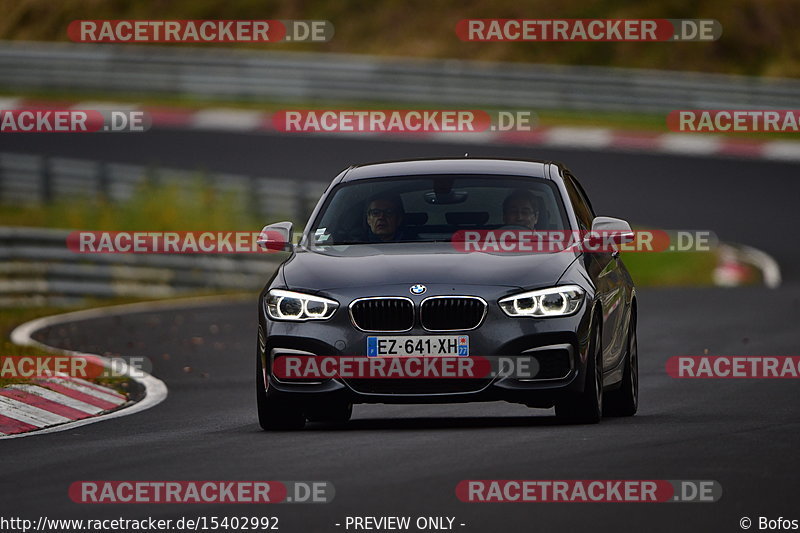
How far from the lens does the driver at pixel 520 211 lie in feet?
38.5

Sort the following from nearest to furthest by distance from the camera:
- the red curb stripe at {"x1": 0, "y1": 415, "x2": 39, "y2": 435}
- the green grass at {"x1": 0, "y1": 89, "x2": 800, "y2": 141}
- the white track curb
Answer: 1. the red curb stripe at {"x1": 0, "y1": 415, "x2": 39, "y2": 435}
2. the white track curb
3. the green grass at {"x1": 0, "y1": 89, "x2": 800, "y2": 141}

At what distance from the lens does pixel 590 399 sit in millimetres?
11078

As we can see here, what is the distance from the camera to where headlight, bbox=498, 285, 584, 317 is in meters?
10.8

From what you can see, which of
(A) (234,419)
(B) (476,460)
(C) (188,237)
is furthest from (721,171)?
(B) (476,460)

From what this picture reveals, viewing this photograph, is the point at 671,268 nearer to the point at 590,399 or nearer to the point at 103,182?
the point at 103,182

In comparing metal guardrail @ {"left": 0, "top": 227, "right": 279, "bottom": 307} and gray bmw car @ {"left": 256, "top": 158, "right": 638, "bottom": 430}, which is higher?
metal guardrail @ {"left": 0, "top": 227, "right": 279, "bottom": 307}

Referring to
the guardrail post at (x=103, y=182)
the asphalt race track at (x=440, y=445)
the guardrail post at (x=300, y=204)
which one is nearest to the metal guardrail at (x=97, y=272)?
the guardrail post at (x=300, y=204)

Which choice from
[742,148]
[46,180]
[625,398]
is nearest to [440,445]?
[625,398]

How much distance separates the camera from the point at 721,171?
3538cm

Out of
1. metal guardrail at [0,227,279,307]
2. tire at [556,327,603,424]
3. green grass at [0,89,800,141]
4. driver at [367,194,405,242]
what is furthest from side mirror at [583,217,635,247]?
green grass at [0,89,800,141]

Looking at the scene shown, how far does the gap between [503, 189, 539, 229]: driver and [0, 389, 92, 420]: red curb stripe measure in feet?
10.6

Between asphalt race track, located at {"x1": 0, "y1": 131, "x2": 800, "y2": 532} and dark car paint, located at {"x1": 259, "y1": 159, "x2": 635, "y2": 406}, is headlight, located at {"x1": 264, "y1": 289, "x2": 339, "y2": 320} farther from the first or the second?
asphalt race track, located at {"x1": 0, "y1": 131, "x2": 800, "y2": 532}

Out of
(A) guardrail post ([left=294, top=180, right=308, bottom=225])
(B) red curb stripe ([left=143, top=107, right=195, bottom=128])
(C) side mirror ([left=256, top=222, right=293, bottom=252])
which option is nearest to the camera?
(C) side mirror ([left=256, top=222, right=293, bottom=252])

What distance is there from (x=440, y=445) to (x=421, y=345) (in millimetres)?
688
